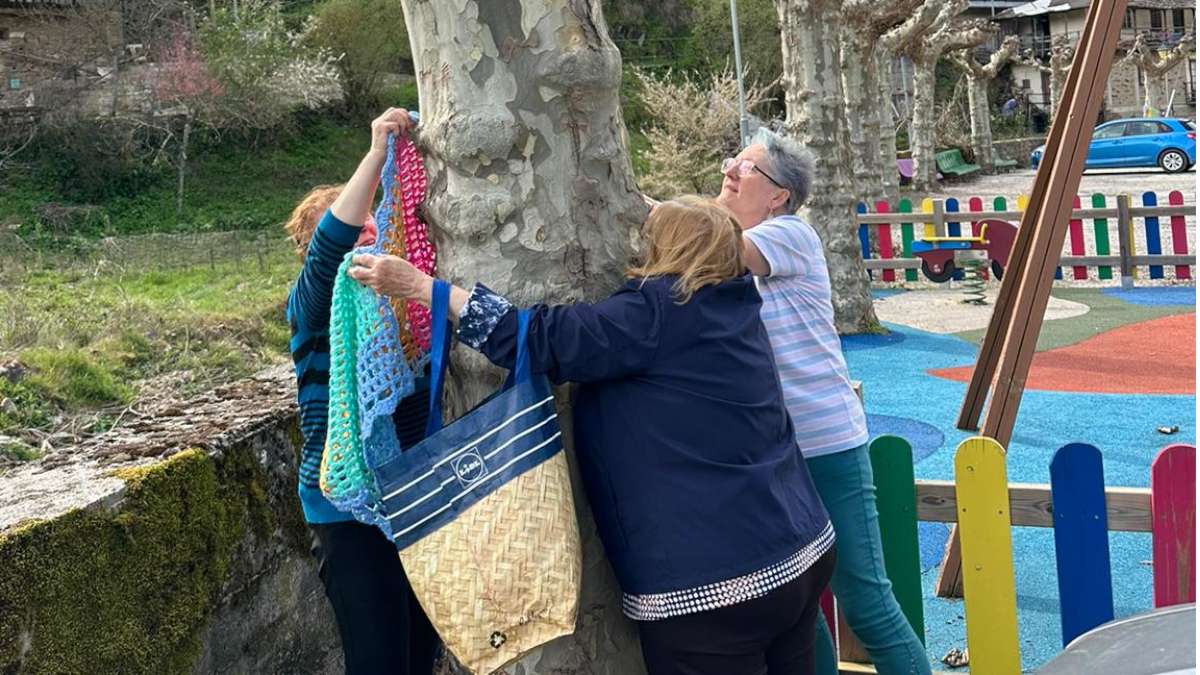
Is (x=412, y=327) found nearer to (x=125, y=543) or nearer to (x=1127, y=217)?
(x=125, y=543)

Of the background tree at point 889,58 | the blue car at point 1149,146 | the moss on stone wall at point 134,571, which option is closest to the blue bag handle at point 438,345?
the moss on stone wall at point 134,571

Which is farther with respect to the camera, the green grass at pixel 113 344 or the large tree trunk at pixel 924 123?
the large tree trunk at pixel 924 123

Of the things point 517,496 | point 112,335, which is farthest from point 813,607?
point 112,335

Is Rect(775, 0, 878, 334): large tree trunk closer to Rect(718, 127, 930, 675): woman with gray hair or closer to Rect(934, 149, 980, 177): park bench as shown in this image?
Rect(718, 127, 930, 675): woman with gray hair

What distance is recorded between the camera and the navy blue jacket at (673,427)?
251 cm

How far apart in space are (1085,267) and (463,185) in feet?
45.8

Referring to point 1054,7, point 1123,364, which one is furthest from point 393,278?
point 1054,7

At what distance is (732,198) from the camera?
339 centimetres

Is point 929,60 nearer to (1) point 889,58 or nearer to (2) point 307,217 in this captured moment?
(1) point 889,58

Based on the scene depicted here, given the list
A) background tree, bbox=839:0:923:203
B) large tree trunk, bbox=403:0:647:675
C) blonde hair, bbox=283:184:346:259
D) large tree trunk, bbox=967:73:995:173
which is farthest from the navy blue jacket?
large tree trunk, bbox=967:73:995:173

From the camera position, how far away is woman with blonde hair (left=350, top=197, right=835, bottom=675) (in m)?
2.51

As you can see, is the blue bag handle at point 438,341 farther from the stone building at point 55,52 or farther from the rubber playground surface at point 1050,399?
the stone building at point 55,52

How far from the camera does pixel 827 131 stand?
1223cm

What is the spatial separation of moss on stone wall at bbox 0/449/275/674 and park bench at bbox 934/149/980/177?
114 feet
